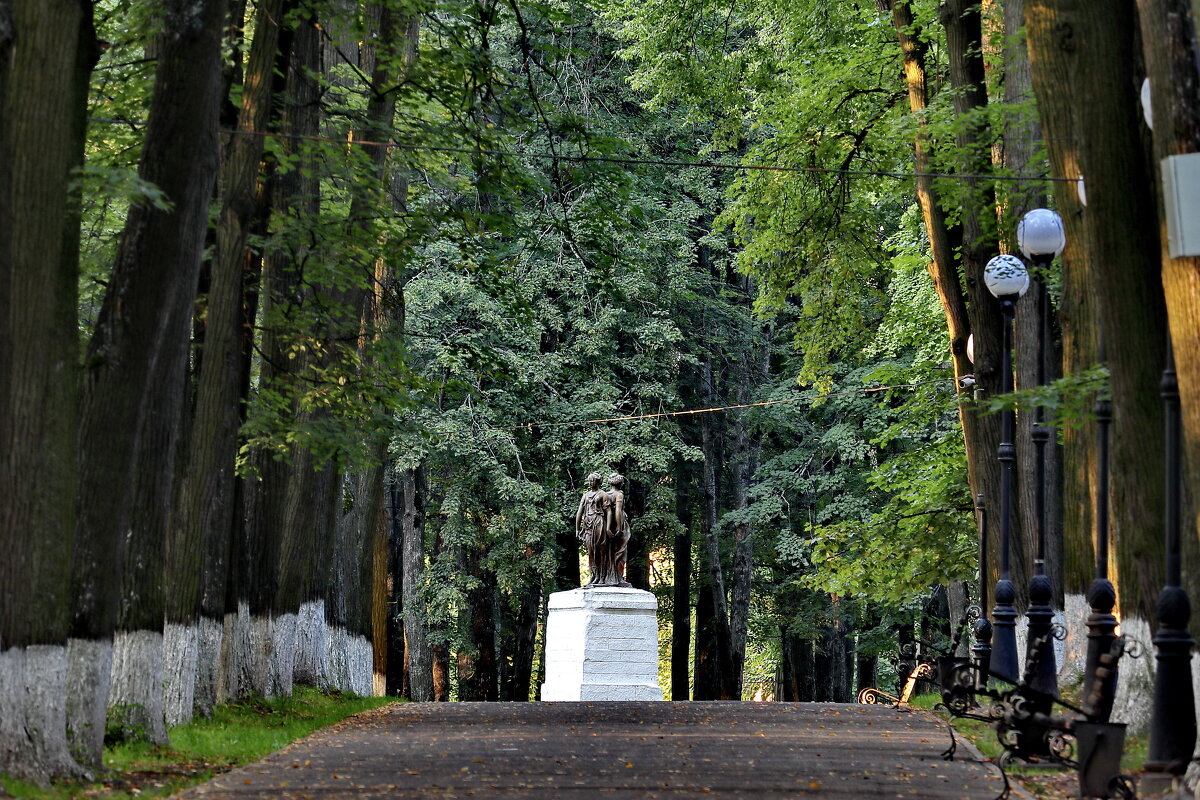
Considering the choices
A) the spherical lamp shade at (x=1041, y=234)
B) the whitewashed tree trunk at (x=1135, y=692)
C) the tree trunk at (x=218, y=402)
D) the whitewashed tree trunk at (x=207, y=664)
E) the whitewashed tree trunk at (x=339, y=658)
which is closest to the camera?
the whitewashed tree trunk at (x=1135, y=692)

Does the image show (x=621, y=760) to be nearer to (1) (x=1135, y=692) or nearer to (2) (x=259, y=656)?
(1) (x=1135, y=692)

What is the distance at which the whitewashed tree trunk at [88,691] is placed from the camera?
10.0m

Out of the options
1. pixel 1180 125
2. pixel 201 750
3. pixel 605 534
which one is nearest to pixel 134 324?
pixel 201 750

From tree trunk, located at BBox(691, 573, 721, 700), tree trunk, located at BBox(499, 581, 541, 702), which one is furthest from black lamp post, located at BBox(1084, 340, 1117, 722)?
tree trunk, located at BBox(691, 573, 721, 700)

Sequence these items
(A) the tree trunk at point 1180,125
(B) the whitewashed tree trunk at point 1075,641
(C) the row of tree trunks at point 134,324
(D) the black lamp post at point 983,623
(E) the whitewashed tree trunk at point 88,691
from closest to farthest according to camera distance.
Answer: (A) the tree trunk at point 1180,125 → (E) the whitewashed tree trunk at point 88,691 → (C) the row of tree trunks at point 134,324 → (B) the whitewashed tree trunk at point 1075,641 → (D) the black lamp post at point 983,623

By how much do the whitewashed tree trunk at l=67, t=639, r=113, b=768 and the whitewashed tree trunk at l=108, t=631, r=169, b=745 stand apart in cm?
150

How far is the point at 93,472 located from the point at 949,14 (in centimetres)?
1170

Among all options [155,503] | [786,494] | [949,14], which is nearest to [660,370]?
[786,494]

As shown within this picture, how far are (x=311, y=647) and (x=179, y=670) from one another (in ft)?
23.4

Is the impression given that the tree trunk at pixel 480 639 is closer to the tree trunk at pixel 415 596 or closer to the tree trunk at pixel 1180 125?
the tree trunk at pixel 415 596

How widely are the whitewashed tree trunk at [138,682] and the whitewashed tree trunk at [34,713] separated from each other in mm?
2285

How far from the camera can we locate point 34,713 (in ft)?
30.3


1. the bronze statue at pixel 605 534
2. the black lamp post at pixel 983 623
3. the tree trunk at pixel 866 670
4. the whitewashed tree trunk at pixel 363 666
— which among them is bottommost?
the tree trunk at pixel 866 670

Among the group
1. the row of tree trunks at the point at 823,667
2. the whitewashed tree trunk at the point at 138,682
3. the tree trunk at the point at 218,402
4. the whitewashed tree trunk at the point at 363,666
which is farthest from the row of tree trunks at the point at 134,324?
the row of tree trunks at the point at 823,667
